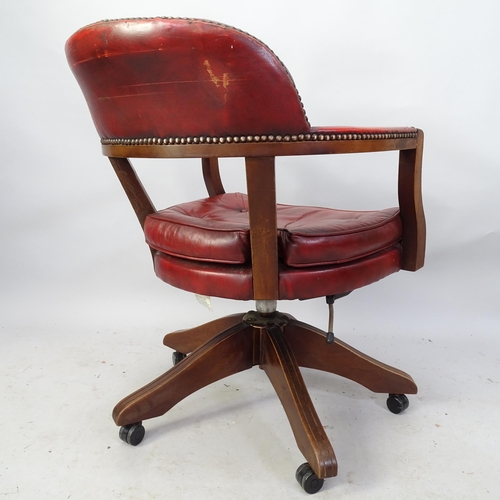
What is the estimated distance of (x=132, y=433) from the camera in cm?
154

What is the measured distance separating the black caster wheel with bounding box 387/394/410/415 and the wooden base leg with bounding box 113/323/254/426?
434mm

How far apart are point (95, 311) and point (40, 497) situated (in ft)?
3.71

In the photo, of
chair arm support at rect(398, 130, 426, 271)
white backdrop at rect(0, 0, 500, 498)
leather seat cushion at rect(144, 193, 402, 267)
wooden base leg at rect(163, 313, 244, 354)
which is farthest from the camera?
white backdrop at rect(0, 0, 500, 498)

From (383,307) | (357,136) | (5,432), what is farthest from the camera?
(383,307)

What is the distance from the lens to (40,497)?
1.36 m

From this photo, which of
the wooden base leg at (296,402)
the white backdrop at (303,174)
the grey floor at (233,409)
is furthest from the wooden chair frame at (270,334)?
the white backdrop at (303,174)

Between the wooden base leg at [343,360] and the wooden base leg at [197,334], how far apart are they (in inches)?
9.3

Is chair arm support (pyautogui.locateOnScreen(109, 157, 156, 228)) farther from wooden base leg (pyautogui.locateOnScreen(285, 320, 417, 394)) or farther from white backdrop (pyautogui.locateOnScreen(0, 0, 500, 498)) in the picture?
white backdrop (pyautogui.locateOnScreen(0, 0, 500, 498))

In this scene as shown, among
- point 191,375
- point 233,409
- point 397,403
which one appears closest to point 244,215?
point 191,375

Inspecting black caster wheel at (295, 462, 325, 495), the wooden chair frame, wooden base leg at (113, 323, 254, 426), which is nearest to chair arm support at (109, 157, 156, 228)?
the wooden chair frame

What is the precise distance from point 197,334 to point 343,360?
521 millimetres

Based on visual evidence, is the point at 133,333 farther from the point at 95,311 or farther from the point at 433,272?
the point at 433,272

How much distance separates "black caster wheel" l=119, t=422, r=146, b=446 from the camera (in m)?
1.54

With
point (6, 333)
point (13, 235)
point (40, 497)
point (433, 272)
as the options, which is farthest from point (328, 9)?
point (40, 497)
